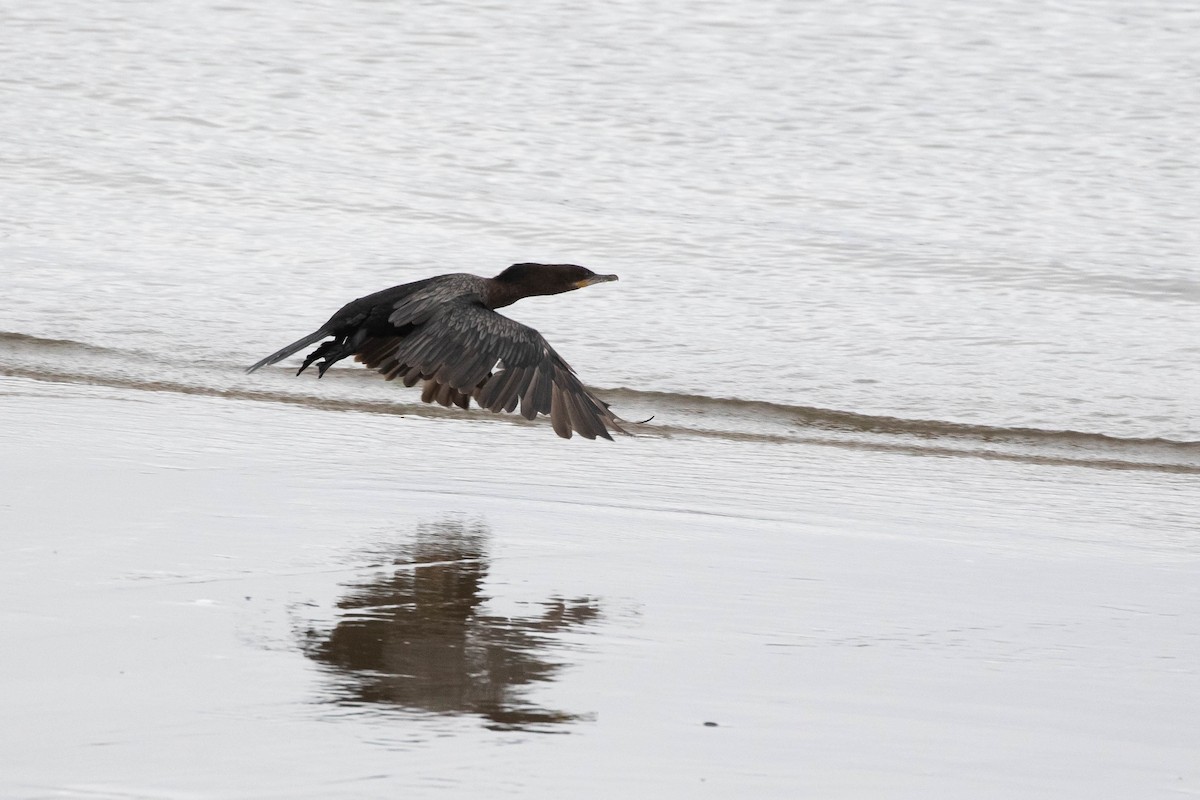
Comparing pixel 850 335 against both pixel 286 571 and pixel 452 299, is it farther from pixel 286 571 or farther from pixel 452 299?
pixel 286 571

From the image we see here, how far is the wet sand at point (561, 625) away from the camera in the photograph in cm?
380

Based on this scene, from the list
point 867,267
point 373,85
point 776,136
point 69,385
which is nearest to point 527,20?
point 373,85

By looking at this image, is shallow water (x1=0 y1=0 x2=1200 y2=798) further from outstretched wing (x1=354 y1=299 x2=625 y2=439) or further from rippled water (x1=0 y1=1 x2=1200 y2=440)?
outstretched wing (x1=354 y1=299 x2=625 y2=439)

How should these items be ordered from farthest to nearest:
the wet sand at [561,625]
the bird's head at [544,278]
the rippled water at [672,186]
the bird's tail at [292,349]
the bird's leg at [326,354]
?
the rippled water at [672,186]
the bird's head at [544,278]
the bird's leg at [326,354]
the bird's tail at [292,349]
the wet sand at [561,625]

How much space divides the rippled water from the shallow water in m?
0.06

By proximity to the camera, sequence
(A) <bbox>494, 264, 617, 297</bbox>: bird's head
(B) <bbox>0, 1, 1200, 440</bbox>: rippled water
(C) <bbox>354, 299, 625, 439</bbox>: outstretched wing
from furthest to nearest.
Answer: (B) <bbox>0, 1, 1200, 440</bbox>: rippled water < (A) <bbox>494, 264, 617, 297</bbox>: bird's head < (C) <bbox>354, 299, 625, 439</bbox>: outstretched wing

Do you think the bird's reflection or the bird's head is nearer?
the bird's reflection

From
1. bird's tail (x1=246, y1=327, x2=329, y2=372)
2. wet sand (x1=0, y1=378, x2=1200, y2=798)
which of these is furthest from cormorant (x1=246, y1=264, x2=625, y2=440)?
wet sand (x1=0, y1=378, x2=1200, y2=798)

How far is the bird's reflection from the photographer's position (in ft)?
13.6

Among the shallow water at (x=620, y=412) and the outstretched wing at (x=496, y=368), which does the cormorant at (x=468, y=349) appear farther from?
the shallow water at (x=620, y=412)

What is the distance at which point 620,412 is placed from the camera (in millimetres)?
9625

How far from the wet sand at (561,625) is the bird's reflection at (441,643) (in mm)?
14

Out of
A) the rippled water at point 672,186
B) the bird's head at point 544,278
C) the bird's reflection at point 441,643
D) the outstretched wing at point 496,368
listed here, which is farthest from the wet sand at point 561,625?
the rippled water at point 672,186

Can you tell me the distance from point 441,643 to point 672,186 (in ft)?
37.0
